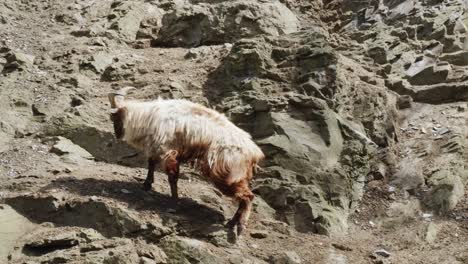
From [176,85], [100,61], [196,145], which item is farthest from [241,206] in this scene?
[100,61]

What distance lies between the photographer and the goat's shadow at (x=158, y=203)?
6.62 metres

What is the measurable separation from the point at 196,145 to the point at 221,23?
5148 millimetres

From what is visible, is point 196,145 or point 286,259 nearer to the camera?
point 286,259

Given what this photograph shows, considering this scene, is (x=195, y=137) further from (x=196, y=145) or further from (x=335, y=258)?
(x=335, y=258)

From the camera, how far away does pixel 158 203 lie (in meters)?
6.98

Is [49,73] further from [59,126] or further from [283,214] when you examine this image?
[283,214]

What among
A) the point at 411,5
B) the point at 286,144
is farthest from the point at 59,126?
the point at 411,5

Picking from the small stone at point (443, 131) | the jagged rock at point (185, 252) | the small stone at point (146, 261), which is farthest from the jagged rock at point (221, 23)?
the small stone at point (146, 261)

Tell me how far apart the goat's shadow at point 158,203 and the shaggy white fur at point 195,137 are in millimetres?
492

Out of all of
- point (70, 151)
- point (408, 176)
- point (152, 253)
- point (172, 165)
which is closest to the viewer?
point (152, 253)

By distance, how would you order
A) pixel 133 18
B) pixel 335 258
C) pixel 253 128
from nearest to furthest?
pixel 335 258 < pixel 253 128 < pixel 133 18

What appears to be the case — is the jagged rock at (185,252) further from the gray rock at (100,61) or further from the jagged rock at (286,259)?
the gray rock at (100,61)

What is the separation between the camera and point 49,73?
10.1m

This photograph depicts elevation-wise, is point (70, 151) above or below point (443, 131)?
below
